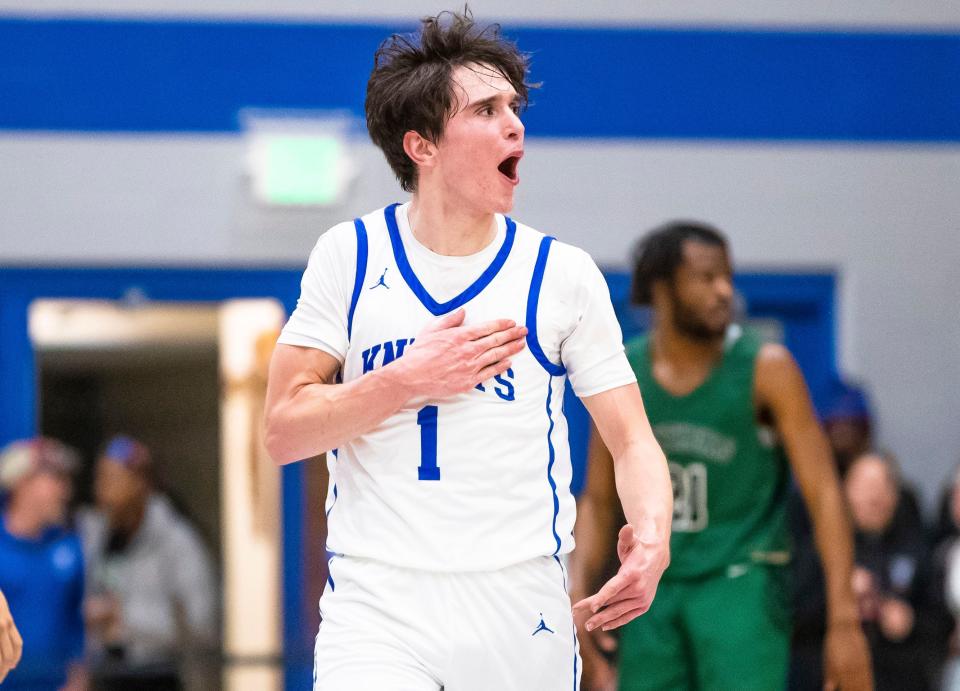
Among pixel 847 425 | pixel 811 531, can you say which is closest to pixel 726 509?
pixel 811 531

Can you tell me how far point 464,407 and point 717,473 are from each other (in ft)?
5.27

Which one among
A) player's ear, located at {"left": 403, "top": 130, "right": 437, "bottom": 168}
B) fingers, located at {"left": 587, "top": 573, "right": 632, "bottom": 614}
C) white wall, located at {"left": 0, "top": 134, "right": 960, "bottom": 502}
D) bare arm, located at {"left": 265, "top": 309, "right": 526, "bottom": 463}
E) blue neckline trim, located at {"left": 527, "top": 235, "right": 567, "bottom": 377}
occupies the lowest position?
fingers, located at {"left": 587, "top": 573, "right": 632, "bottom": 614}

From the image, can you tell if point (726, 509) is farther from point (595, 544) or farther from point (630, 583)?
point (630, 583)

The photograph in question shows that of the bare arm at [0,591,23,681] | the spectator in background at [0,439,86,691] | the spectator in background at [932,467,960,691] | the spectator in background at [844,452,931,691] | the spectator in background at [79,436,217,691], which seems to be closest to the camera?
the bare arm at [0,591,23,681]

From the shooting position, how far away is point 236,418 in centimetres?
773

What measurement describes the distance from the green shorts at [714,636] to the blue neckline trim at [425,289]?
1685 millimetres

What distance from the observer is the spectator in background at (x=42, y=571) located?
6.25m

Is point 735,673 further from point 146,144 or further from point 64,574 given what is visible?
point 146,144

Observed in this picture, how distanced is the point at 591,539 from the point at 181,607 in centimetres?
310

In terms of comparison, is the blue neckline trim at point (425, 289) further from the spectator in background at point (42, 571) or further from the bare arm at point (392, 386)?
the spectator in background at point (42, 571)

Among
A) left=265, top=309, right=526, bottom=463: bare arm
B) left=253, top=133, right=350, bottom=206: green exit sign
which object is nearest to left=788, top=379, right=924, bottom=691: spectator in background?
left=253, top=133, right=350, bottom=206: green exit sign

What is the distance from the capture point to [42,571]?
6.29m

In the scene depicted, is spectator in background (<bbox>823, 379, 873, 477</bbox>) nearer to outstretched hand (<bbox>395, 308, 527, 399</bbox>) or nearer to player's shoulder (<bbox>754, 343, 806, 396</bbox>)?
player's shoulder (<bbox>754, 343, 806, 396</bbox>)

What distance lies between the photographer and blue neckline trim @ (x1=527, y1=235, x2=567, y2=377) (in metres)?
3.00
